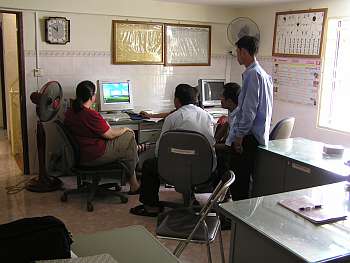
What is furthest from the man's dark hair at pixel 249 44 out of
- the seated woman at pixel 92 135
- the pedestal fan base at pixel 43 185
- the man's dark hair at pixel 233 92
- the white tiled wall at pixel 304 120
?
the pedestal fan base at pixel 43 185

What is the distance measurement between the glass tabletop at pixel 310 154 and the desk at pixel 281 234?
2.30 ft

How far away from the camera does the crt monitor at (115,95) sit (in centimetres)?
460

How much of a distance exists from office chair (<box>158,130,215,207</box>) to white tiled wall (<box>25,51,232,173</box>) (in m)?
2.12

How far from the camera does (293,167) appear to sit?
278 cm

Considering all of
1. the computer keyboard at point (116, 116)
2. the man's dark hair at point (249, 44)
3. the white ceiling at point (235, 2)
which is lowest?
the computer keyboard at point (116, 116)

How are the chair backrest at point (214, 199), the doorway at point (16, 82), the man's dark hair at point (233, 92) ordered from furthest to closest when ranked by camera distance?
the doorway at point (16, 82) < the man's dark hair at point (233, 92) < the chair backrest at point (214, 199)

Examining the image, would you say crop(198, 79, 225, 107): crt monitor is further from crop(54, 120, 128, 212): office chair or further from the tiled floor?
crop(54, 120, 128, 212): office chair

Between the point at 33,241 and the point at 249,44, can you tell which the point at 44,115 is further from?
the point at 33,241

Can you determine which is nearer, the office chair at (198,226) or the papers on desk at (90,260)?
the papers on desk at (90,260)

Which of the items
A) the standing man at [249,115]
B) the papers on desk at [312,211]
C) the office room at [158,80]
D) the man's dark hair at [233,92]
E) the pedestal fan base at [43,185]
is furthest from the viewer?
the pedestal fan base at [43,185]

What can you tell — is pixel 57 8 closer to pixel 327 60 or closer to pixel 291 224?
pixel 327 60

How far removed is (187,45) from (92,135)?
2155mm

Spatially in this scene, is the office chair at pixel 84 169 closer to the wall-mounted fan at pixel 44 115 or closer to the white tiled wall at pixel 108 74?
the wall-mounted fan at pixel 44 115

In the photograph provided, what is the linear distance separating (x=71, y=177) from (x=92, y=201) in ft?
3.03
